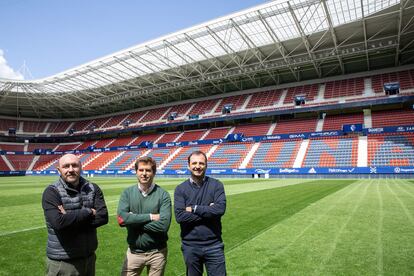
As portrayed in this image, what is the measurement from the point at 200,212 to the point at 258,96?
45.8m

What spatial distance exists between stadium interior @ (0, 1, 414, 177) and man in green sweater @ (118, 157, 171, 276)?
26.0 meters

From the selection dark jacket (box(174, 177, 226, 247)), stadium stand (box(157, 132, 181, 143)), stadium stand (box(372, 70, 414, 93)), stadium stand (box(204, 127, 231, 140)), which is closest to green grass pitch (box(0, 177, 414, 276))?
dark jacket (box(174, 177, 226, 247))

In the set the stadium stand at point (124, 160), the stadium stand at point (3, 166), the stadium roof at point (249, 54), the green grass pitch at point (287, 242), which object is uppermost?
the stadium roof at point (249, 54)

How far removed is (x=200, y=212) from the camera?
339cm

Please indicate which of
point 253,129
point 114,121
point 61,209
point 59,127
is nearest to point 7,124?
point 59,127

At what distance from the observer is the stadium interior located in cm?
2972

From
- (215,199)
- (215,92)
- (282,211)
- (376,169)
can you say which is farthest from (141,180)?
(215,92)

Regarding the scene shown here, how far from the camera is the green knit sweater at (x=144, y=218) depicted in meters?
3.42

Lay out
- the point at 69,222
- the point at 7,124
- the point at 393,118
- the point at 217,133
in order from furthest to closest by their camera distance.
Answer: the point at 7,124 → the point at 217,133 → the point at 393,118 → the point at 69,222

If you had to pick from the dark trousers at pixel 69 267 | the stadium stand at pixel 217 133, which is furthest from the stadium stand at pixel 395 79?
the dark trousers at pixel 69 267

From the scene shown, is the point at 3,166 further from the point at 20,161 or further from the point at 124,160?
the point at 124,160

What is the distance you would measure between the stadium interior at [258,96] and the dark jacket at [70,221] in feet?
86.8

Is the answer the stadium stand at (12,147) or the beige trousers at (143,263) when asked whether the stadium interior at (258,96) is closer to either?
the stadium stand at (12,147)

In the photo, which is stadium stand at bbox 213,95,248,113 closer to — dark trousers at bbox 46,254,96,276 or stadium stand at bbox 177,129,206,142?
stadium stand at bbox 177,129,206,142
